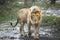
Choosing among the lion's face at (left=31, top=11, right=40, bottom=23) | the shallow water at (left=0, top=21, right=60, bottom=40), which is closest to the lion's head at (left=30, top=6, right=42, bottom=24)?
the lion's face at (left=31, top=11, right=40, bottom=23)

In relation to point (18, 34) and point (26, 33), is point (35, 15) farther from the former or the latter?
point (18, 34)

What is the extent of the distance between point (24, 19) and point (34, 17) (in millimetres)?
1345

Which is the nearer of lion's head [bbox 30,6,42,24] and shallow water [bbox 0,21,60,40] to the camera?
lion's head [bbox 30,6,42,24]

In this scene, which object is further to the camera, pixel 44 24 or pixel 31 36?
pixel 44 24

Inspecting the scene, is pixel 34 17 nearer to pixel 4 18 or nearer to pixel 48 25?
pixel 48 25

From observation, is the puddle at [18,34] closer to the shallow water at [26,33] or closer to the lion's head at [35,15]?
the shallow water at [26,33]

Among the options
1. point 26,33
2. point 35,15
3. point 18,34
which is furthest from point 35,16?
point 18,34

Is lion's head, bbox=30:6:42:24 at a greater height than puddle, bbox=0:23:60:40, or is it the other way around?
lion's head, bbox=30:6:42:24

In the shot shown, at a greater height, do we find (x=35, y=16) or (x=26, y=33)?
(x=35, y=16)

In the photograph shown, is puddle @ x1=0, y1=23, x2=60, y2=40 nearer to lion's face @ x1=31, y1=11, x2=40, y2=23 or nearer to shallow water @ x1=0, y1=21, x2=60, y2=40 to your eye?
shallow water @ x1=0, y1=21, x2=60, y2=40

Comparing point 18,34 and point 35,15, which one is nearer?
point 35,15

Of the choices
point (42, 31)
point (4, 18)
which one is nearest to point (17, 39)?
point (42, 31)

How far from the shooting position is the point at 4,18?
729 inches

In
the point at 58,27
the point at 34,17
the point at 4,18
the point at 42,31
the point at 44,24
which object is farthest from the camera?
the point at 4,18
